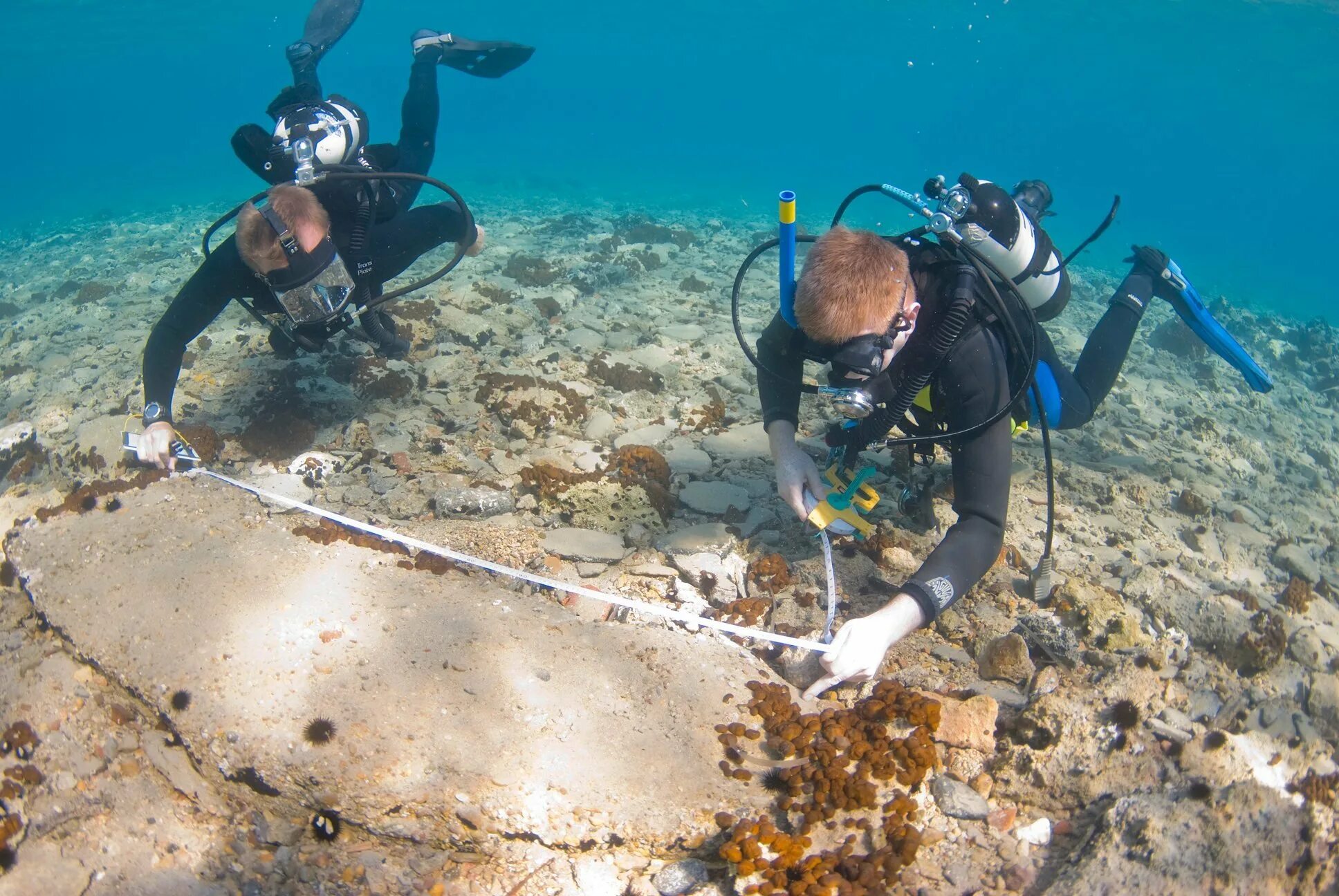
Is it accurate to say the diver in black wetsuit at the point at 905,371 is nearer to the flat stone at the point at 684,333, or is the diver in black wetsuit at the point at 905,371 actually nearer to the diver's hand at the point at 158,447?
the diver's hand at the point at 158,447

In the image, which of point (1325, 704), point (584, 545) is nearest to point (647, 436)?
point (584, 545)

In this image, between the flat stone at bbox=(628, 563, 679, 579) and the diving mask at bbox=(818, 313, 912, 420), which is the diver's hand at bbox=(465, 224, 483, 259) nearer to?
the flat stone at bbox=(628, 563, 679, 579)

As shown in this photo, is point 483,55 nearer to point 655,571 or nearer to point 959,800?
point 655,571

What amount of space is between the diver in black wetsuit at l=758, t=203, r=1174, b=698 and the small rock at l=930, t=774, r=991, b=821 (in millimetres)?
593

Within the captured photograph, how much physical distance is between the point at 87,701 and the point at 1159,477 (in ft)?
31.1

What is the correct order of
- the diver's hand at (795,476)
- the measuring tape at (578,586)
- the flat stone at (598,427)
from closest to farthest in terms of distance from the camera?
the measuring tape at (578,586) → the diver's hand at (795,476) → the flat stone at (598,427)

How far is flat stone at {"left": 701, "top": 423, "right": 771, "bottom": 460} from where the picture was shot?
6539 millimetres

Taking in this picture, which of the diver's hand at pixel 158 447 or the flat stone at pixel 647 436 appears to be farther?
the flat stone at pixel 647 436

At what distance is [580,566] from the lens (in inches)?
185

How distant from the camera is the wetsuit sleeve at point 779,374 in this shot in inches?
183

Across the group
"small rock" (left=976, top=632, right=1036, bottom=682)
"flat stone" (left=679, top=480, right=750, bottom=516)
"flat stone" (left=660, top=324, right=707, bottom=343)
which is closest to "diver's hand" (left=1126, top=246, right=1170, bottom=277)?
"flat stone" (left=679, top=480, right=750, bottom=516)

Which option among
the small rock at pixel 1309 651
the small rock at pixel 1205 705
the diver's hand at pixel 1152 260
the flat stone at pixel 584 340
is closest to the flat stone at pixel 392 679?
the small rock at pixel 1205 705

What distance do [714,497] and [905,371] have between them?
2.46 m

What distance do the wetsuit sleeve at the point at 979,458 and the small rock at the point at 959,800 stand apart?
0.78 meters
